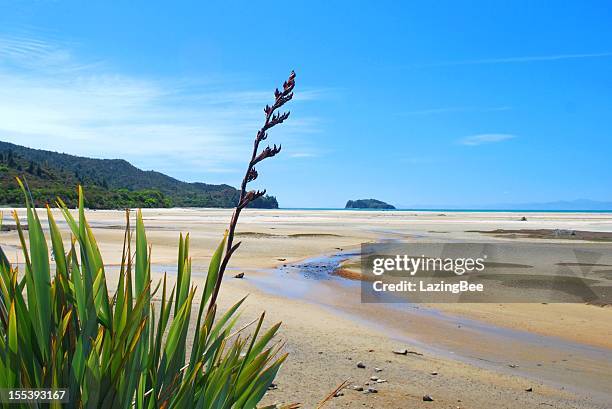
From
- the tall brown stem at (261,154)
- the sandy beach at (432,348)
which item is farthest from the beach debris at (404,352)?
the tall brown stem at (261,154)

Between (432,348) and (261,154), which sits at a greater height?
(261,154)

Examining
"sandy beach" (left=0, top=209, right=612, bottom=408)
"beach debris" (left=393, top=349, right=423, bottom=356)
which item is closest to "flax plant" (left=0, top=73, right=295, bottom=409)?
"sandy beach" (left=0, top=209, right=612, bottom=408)

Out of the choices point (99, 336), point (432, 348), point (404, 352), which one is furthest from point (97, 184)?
point (99, 336)

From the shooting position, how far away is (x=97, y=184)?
305 feet

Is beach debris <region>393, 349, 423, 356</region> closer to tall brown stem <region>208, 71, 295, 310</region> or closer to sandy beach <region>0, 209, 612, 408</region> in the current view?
sandy beach <region>0, 209, 612, 408</region>

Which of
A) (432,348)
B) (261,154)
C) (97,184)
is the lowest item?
(432,348)

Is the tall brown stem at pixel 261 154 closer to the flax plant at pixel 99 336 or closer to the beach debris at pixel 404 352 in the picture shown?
the flax plant at pixel 99 336

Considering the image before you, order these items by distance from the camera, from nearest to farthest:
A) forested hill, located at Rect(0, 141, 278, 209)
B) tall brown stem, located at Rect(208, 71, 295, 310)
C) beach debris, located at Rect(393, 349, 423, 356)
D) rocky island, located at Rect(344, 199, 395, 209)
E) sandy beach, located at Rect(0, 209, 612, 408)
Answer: tall brown stem, located at Rect(208, 71, 295, 310), sandy beach, located at Rect(0, 209, 612, 408), beach debris, located at Rect(393, 349, 423, 356), forested hill, located at Rect(0, 141, 278, 209), rocky island, located at Rect(344, 199, 395, 209)

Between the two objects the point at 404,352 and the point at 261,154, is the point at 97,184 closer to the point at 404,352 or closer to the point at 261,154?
the point at 404,352

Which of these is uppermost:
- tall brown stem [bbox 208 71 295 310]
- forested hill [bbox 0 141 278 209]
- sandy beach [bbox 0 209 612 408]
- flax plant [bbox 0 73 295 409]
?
forested hill [bbox 0 141 278 209]

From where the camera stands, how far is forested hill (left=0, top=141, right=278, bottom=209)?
214 ft

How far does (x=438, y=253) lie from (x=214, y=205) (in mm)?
102701

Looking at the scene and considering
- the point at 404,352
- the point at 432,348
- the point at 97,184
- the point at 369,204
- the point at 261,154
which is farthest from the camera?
the point at 369,204

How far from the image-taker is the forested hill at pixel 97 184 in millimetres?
65250
